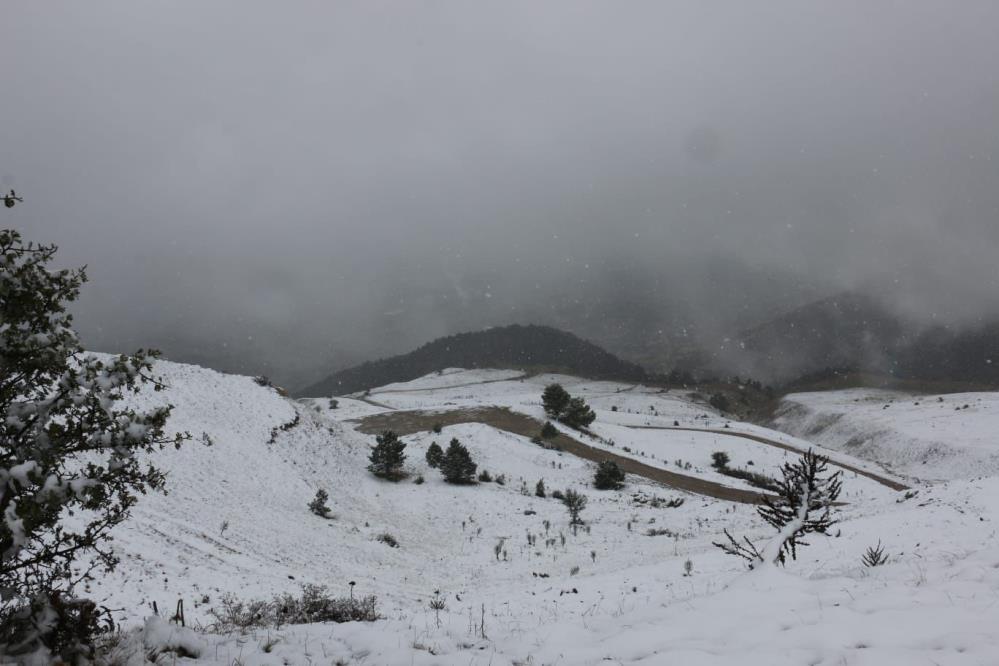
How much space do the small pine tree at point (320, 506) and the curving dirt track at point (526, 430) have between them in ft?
67.3

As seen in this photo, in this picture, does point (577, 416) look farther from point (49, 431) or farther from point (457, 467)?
point (49, 431)

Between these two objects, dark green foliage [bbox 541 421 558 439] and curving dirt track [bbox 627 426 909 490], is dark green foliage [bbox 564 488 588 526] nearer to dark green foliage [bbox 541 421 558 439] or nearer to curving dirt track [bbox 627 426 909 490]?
dark green foliage [bbox 541 421 558 439]

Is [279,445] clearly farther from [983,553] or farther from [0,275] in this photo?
[983,553]

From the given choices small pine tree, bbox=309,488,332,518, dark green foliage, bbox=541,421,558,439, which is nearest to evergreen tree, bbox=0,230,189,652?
small pine tree, bbox=309,488,332,518

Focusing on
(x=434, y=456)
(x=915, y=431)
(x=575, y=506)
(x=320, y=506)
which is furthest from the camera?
(x=915, y=431)

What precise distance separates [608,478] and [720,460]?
14572 millimetres

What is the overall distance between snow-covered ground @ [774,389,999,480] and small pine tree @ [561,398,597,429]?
2698 cm

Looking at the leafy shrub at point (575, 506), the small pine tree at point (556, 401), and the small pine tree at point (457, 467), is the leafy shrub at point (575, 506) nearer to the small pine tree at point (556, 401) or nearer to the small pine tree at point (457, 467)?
the small pine tree at point (457, 467)

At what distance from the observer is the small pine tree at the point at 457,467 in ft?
97.1

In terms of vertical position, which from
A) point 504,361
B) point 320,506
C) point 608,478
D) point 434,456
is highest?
point 504,361

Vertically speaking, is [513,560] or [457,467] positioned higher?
[457,467]

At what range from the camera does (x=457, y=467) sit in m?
29.6

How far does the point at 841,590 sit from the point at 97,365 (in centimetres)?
826

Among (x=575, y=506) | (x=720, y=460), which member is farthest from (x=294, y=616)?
(x=720, y=460)
